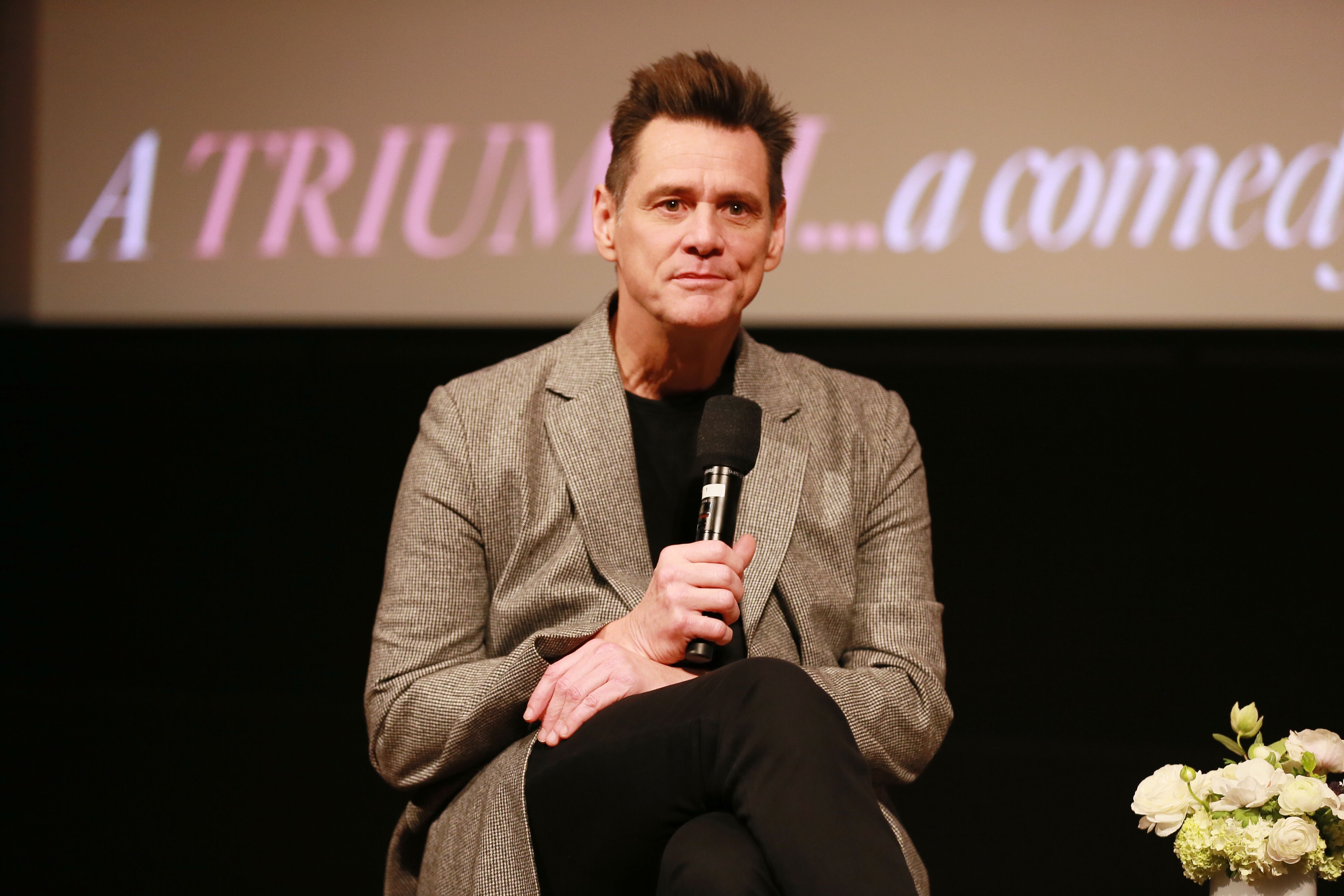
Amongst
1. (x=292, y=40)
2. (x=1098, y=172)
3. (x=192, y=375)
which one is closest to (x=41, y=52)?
(x=292, y=40)

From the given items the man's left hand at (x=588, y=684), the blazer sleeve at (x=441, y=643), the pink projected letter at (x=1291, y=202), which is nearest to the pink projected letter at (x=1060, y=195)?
the pink projected letter at (x=1291, y=202)

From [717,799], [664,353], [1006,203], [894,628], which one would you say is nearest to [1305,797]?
[894,628]

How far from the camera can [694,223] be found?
1791mm

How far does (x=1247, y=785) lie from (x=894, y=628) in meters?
0.52

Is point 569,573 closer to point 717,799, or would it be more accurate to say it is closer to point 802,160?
point 717,799

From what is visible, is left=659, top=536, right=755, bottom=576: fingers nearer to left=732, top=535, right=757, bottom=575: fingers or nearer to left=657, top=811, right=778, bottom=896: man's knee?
left=732, top=535, right=757, bottom=575: fingers

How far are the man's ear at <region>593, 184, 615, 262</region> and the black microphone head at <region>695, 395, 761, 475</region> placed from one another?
534mm

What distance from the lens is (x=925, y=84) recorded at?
289cm

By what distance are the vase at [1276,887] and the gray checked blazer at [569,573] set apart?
1.31 ft

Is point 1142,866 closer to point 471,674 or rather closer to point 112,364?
point 471,674

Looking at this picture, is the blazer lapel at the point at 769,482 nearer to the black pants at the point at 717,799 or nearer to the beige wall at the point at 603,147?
the black pants at the point at 717,799

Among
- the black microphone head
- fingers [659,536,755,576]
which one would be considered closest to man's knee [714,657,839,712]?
fingers [659,536,755,576]

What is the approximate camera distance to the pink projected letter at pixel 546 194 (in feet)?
9.82

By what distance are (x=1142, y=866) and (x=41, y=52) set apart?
11.6 feet
